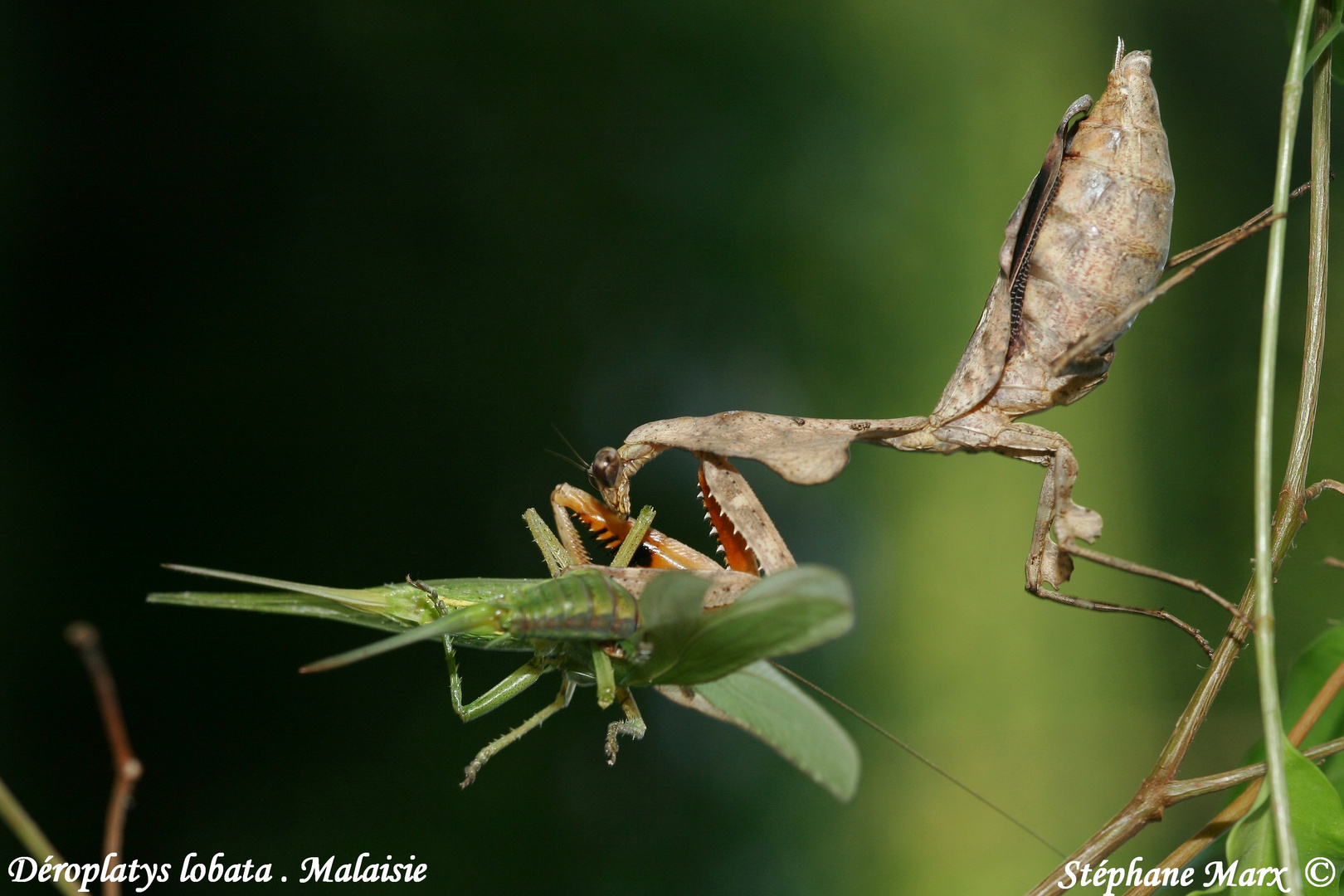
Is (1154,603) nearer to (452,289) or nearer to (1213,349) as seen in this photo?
(1213,349)

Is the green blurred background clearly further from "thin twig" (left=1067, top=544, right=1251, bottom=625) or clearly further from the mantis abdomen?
"thin twig" (left=1067, top=544, right=1251, bottom=625)

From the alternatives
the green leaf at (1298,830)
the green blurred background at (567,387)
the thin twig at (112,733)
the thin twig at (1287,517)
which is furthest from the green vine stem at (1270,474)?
the green blurred background at (567,387)

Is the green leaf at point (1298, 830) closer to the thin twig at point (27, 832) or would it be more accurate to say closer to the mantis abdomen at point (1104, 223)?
the mantis abdomen at point (1104, 223)

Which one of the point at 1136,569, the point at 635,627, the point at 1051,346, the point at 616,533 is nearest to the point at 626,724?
the point at 635,627

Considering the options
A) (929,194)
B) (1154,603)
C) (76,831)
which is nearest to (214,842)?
(76,831)

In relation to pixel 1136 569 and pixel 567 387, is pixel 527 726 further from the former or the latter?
pixel 567 387

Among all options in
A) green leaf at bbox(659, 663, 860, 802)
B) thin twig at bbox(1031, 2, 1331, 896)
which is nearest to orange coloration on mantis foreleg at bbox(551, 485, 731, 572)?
green leaf at bbox(659, 663, 860, 802)
